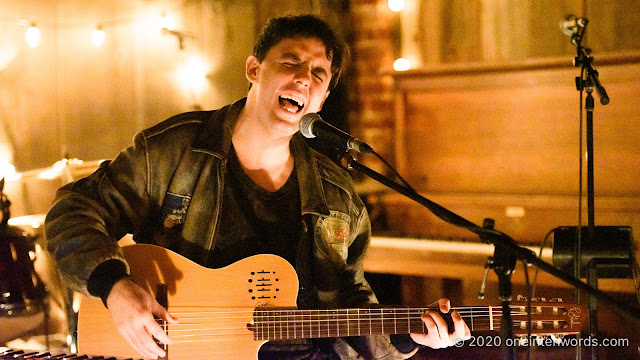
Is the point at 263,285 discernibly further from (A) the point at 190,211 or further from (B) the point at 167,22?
(B) the point at 167,22

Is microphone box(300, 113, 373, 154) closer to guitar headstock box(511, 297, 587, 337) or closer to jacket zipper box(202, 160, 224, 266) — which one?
jacket zipper box(202, 160, 224, 266)

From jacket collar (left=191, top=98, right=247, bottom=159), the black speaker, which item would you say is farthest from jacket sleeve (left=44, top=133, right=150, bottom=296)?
the black speaker

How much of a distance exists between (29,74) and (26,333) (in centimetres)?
162

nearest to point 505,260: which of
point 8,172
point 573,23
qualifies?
point 573,23

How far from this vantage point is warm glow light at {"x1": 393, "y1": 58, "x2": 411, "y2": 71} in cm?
406

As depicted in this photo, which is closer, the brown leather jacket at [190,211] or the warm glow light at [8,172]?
the brown leather jacket at [190,211]

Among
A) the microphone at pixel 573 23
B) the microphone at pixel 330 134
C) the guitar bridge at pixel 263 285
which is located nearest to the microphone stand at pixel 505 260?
the microphone at pixel 330 134

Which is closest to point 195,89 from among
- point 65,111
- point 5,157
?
point 65,111

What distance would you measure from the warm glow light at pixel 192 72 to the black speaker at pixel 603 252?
3085mm

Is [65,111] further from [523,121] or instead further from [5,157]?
[523,121]

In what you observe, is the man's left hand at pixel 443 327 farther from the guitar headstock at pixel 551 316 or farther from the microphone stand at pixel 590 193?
the microphone stand at pixel 590 193

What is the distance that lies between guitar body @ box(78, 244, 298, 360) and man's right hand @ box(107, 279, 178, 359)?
145mm

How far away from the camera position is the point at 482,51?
3.80m

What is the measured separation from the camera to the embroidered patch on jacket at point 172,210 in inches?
88.0
